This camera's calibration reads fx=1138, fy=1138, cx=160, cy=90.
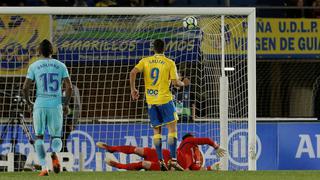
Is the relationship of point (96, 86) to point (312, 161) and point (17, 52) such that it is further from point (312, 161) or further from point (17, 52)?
point (312, 161)

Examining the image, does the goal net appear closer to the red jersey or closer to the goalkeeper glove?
the red jersey

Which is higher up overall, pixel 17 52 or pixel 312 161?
pixel 17 52

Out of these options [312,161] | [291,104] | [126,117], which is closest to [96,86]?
[126,117]

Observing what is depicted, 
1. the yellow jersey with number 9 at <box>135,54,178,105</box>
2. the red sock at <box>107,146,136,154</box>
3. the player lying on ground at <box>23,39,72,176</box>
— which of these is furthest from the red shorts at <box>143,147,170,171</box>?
the player lying on ground at <box>23,39,72,176</box>

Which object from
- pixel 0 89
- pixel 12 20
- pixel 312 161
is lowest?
pixel 312 161

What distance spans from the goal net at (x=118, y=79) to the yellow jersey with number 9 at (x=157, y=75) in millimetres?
1696

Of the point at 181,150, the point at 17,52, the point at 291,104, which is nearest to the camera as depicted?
the point at 181,150

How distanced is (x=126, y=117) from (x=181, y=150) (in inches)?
93.4

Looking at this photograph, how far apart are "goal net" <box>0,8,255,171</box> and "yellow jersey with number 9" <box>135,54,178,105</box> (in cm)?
170

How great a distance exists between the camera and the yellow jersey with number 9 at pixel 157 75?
16.7 m

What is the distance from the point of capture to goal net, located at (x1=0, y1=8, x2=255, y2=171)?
739 inches

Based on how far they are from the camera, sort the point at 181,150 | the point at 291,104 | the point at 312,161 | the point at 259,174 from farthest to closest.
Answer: the point at 291,104 < the point at 312,161 < the point at 181,150 < the point at 259,174

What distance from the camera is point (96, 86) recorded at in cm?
2003

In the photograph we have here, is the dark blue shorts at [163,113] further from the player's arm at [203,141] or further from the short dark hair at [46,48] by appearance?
the short dark hair at [46,48]
